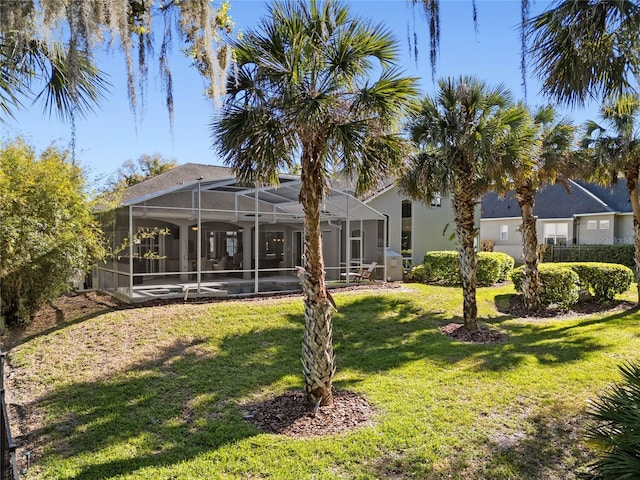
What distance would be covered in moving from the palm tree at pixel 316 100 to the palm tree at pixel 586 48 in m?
1.90

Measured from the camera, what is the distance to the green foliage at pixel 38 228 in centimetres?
887

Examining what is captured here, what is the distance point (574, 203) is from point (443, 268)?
16.7m

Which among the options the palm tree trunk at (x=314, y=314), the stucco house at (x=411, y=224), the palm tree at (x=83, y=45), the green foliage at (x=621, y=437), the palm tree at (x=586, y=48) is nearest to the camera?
the green foliage at (x=621, y=437)

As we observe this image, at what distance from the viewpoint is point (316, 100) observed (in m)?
5.69

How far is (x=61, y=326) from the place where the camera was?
32.9 feet

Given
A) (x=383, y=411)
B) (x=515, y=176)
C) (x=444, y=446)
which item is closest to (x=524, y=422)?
(x=444, y=446)

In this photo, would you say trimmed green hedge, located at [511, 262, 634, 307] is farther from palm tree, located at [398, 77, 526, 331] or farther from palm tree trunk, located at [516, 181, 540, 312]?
palm tree, located at [398, 77, 526, 331]

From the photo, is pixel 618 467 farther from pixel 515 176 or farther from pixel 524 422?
pixel 515 176

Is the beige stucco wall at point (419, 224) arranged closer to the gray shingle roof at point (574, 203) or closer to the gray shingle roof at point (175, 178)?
the gray shingle roof at point (574, 203)

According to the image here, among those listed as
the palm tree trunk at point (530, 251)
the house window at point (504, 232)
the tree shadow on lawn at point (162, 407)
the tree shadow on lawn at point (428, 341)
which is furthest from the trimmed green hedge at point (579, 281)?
the house window at point (504, 232)

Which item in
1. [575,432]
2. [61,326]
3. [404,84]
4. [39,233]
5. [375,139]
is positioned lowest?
[575,432]

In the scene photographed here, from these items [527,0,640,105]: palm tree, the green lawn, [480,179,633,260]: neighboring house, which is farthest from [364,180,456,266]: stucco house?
[527,0,640,105]: palm tree

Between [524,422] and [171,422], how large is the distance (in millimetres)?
4905

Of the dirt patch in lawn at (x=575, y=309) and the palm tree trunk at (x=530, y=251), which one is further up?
the palm tree trunk at (x=530, y=251)
